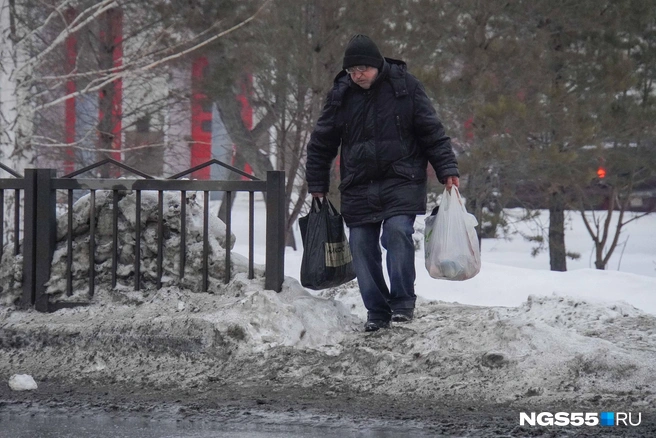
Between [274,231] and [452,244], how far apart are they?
1.11 meters

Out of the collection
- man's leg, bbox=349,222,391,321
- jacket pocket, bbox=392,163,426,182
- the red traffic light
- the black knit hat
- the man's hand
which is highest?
the black knit hat

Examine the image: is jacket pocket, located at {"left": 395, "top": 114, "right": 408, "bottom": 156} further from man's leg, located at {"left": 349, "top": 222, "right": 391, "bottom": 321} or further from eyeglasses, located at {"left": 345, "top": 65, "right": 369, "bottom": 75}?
man's leg, located at {"left": 349, "top": 222, "right": 391, "bottom": 321}

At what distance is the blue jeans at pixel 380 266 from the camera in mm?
5152

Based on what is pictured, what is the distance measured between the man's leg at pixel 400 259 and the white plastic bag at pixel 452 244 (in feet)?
0.46

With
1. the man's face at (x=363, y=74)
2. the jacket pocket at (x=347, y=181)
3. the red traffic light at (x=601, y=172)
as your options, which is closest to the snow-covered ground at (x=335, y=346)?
the jacket pocket at (x=347, y=181)

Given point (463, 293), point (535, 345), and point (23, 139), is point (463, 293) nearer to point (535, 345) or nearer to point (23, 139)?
point (535, 345)

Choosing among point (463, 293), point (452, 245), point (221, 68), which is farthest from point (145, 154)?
point (452, 245)

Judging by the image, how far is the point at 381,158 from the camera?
5074 mm

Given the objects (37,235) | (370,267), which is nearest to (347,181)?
(370,267)

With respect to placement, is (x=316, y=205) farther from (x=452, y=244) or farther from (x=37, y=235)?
(x=37, y=235)

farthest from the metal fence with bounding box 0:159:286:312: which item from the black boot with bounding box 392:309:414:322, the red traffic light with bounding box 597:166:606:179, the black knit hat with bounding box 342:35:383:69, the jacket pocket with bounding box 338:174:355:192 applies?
the red traffic light with bounding box 597:166:606:179

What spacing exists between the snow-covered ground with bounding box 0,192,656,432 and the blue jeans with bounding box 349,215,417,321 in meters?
0.17

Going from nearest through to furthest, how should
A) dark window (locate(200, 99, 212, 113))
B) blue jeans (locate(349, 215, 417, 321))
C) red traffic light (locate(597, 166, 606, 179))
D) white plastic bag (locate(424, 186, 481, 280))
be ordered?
white plastic bag (locate(424, 186, 481, 280)) → blue jeans (locate(349, 215, 417, 321)) → red traffic light (locate(597, 166, 606, 179)) → dark window (locate(200, 99, 212, 113))

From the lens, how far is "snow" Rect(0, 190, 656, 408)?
4281 millimetres
